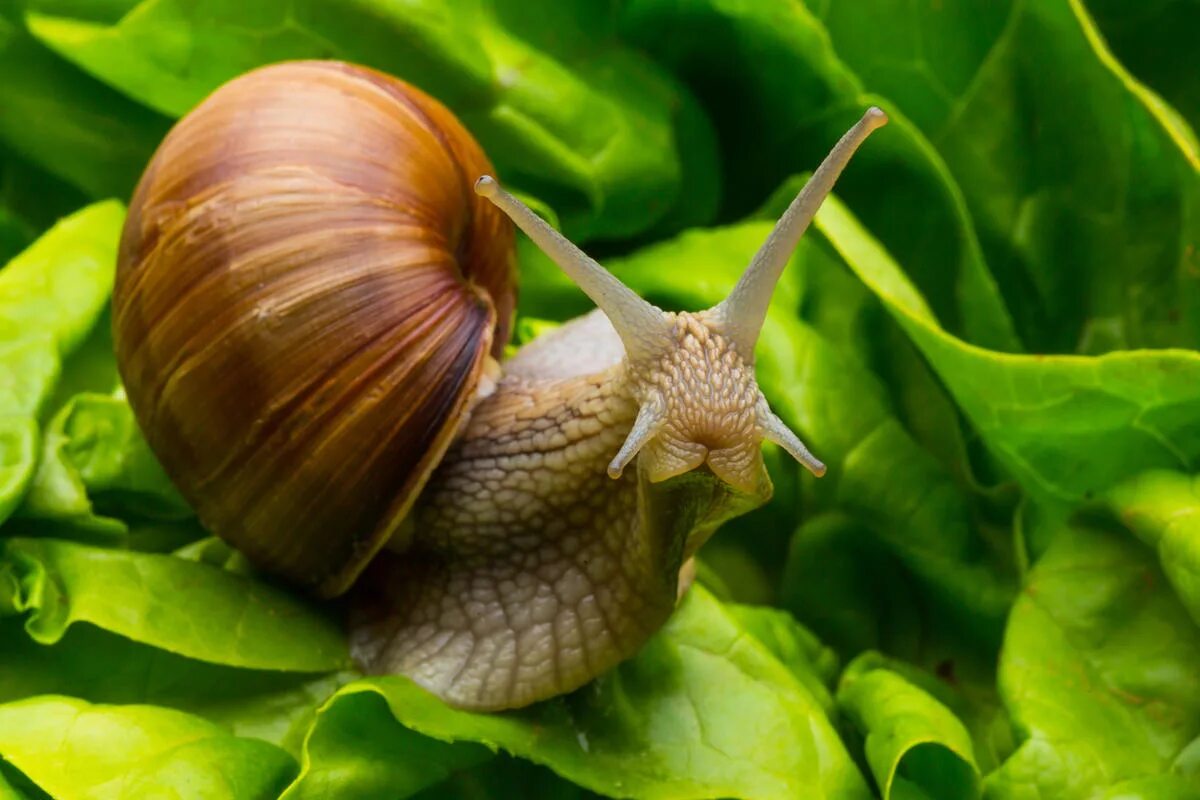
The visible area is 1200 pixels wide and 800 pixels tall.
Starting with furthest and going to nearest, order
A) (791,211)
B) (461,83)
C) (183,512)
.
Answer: (461,83)
(183,512)
(791,211)

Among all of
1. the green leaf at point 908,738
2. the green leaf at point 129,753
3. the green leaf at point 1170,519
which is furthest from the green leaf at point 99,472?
the green leaf at point 1170,519

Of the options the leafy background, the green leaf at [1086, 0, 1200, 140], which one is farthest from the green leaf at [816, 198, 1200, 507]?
the green leaf at [1086, 0, 1200, 140]

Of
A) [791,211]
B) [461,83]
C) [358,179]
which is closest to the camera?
[791,211]

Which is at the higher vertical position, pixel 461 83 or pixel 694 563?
pixel 461 83

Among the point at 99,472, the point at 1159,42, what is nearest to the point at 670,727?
the point at 99,472

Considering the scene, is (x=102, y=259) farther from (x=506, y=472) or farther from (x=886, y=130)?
(x=886, y=130)

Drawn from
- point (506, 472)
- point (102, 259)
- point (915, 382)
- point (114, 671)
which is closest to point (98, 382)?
point (102, 259)

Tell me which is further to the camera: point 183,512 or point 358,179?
point 183,512
